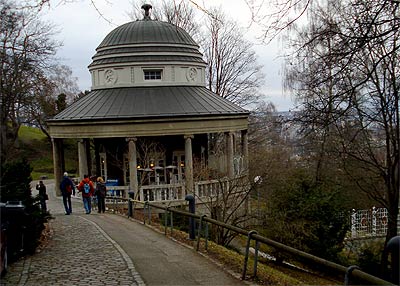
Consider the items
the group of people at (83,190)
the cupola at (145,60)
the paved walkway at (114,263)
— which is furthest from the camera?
the cupola at (145,60)

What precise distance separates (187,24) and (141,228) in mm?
26753

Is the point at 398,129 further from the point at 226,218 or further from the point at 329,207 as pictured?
the point at 226,218

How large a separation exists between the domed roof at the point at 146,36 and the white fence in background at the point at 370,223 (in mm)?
14910

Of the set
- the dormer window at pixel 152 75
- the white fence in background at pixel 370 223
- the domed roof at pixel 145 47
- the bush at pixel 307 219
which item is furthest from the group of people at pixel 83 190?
the white fence in background at pixel 370 223

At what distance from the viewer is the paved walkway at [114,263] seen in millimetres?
8781

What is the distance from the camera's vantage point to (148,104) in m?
28.6

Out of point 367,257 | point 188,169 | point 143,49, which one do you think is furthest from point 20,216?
point 143,49

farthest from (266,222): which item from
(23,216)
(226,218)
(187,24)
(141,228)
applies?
(187,24)

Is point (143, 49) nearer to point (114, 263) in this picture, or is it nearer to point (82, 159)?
point (82, 159)

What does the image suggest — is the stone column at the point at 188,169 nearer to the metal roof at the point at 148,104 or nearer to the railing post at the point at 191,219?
the metal roof at the point at 148,104

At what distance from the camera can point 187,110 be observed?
2808 centimetres

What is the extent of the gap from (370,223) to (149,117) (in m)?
13.5

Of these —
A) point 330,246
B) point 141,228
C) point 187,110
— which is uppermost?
point 187,110

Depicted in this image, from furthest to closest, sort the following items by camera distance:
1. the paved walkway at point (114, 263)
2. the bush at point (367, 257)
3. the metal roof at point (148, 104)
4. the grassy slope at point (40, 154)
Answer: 1. the grassy slope at point (40, 154)
2. the metal roof at point (148, 104)
3. the bush at point (367, 257)
4. the paved walkway at point (114, 263)
